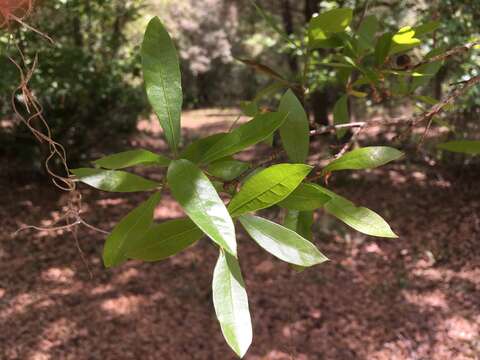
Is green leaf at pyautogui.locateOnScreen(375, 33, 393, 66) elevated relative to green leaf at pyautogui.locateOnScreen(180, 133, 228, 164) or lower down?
elevated

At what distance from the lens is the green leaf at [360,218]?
1.86 ft

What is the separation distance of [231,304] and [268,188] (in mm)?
122

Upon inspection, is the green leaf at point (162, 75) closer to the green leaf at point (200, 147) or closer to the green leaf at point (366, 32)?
the green leaf at point (200, 147)

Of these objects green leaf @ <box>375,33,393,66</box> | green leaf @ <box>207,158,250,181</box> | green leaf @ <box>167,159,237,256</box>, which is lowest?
green leaf @ <box>207,158,250,181</box>

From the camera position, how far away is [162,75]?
1.77ft

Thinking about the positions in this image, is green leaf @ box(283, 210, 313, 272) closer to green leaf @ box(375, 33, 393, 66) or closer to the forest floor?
green leaf @ box(375, 33, 393, 66)

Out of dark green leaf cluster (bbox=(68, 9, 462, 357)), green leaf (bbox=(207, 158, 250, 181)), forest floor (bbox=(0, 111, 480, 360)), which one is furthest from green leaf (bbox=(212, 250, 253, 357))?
forest floor (bbox=(0, 111, 480, 360))

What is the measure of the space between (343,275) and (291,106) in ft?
12.4

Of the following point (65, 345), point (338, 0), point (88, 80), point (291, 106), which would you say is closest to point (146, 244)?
point (291, 106)

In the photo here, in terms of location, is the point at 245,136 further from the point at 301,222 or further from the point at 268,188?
the point at 301,222

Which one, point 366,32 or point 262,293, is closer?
point 366,32

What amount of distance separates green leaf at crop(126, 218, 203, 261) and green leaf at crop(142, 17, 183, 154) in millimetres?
98

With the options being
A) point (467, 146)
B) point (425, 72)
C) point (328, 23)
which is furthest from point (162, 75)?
point (425, 72)

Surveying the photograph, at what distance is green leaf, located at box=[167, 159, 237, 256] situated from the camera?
15.5 inches
